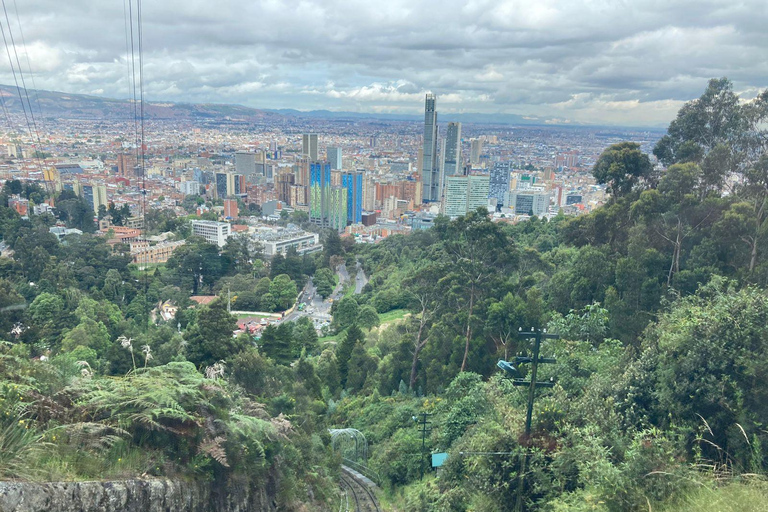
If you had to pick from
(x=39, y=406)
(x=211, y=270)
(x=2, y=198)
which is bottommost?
(x=211, y=270)

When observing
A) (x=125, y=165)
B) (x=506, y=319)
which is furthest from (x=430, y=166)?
(x=506, y=319)

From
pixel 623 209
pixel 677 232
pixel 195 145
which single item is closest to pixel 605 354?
pixel 677 232

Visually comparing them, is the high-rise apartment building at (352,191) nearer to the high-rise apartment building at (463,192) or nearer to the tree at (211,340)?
the high-rise apartment building at (463,192)

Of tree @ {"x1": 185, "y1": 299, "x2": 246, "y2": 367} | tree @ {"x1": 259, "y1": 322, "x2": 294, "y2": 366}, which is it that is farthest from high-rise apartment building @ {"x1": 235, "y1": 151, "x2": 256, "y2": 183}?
tree @ {"x1": 185, "y1": 299, "x2": 246, "y2": 367}

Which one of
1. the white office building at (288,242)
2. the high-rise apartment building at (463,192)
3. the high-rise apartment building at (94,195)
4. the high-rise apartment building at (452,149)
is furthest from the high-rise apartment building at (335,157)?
the white office building at (288,242)

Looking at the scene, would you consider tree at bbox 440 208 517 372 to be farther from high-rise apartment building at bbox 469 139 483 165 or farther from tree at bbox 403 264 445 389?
high-rise apartment building at bbox 469 139 483 165

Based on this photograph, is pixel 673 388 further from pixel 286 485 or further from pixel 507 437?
pixel 286 485
